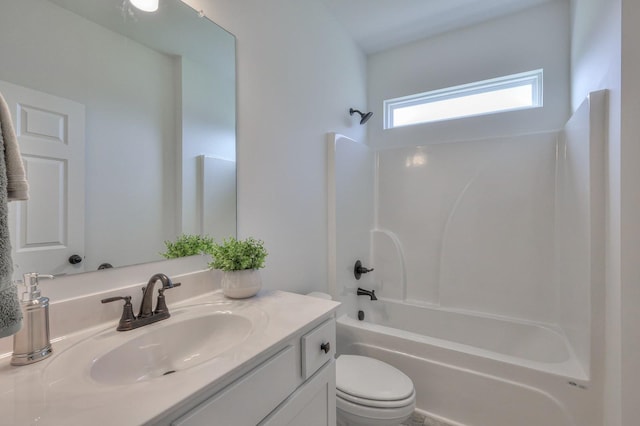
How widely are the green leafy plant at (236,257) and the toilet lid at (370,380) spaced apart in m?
0.76

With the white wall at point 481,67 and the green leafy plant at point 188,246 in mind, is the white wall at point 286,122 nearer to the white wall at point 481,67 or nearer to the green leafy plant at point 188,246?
the green leafy plant at point 188,246

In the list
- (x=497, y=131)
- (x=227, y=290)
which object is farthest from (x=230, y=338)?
(x=497, y=131)

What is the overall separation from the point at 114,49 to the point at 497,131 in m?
2.46

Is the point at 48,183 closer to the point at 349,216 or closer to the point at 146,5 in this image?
the point at 146,5

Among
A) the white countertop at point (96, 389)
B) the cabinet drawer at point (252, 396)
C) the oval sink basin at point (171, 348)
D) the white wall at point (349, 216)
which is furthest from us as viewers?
the white wall at point (349, 216)

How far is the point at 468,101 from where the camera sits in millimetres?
2367

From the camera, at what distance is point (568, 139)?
1797 mm

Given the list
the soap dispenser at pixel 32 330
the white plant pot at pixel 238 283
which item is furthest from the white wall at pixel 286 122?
the soap dispenser at pixel 32 330

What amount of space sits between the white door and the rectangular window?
2.36 m

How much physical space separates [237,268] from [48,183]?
0.61 metres

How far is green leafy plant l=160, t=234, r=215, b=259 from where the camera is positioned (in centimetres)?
107

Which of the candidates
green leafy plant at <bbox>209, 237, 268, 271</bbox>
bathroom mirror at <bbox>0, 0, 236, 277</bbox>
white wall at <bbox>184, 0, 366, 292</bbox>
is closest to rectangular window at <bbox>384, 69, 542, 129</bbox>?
white wall at <bbox>184, 0, 366, 292</bbox>

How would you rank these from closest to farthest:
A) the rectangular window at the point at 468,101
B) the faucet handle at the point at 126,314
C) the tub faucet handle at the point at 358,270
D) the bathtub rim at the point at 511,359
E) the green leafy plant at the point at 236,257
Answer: the faucet handle at the point at 126,314 → the green leafy plant at the point at 236,257 → the bathtub rim at the point at 511,359 → the rectangular window at the point at 468,101 → the tub faucet handle at the point at 358,270

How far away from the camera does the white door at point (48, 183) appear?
2.40ft
